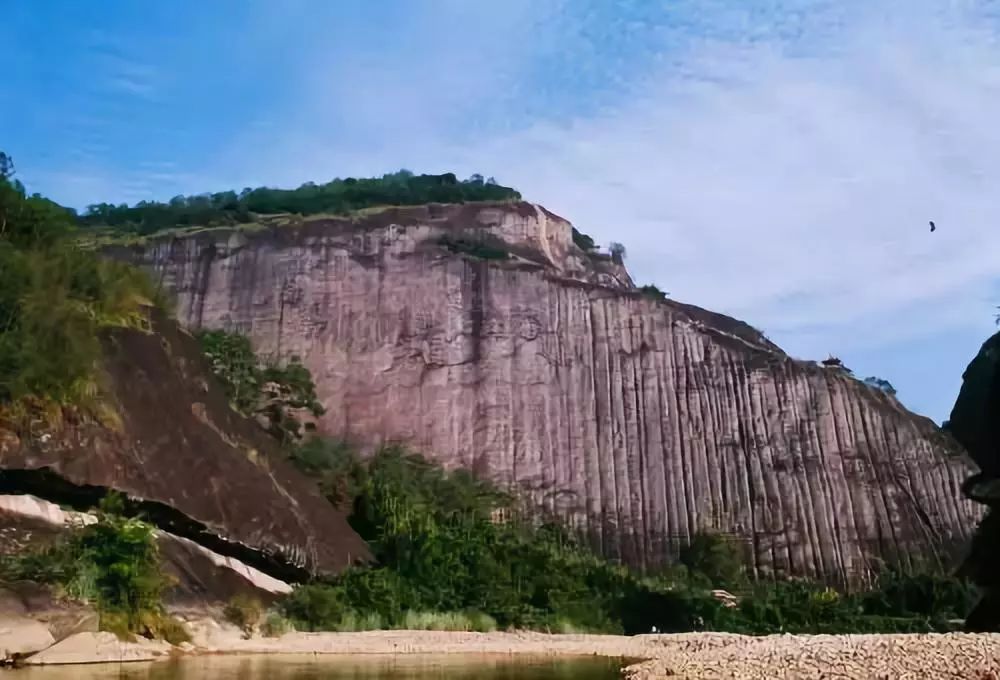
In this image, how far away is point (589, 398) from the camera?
3881 cm

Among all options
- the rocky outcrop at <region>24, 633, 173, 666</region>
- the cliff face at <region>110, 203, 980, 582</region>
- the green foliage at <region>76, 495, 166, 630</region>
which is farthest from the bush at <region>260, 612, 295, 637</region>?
the cliff face at <region>110, 203, 980, 582</region>

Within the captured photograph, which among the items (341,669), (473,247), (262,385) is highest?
(473,247)

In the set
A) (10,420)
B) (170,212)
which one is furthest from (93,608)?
(170,212)

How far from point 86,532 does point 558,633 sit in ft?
43.5

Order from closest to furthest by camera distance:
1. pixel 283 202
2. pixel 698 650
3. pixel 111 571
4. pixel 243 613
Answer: pixel 111 571, pixel 698 650, pixel 243 613, pixel 283 202

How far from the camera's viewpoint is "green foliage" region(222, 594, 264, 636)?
18.6 metres

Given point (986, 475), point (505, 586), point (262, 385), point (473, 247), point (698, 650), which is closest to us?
point (698, 650)

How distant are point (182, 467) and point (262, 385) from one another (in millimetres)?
14238

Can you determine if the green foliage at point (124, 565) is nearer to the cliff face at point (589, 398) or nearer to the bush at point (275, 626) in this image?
the bush at point (275, 626)

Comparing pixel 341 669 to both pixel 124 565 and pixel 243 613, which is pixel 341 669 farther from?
pixel 243 613

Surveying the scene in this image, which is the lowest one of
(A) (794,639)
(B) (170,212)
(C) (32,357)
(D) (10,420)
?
(A) (794,639)

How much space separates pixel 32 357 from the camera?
17.1m

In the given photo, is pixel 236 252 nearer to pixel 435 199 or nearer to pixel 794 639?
pixel 435 199

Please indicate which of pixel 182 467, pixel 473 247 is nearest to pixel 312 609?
pixel 182 467
